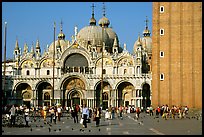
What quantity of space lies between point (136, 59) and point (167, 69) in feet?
91.3

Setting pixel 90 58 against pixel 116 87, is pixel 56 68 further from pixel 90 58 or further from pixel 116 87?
pixel 116 87

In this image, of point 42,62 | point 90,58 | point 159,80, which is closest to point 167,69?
point 159,80

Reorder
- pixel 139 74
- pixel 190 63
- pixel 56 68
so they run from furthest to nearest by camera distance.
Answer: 1. pixel 56 68
2. pixel 139 74
3. pixel 190 63

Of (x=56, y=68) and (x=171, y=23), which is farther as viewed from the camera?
(x=56, y=68)

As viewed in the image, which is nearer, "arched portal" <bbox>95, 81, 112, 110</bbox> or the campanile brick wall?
the campanile brick wall

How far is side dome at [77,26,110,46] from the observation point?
89375 millimetres

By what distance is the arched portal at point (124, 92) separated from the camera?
76.2 m

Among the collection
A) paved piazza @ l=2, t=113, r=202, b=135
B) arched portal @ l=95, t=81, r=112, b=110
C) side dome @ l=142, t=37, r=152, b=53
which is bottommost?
paved piazza @ l=2, t=113, r=202, b=135

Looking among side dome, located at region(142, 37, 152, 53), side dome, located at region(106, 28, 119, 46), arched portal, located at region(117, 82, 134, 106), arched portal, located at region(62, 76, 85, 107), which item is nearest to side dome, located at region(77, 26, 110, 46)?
side dome, located at region(106, 28, 119, 46)

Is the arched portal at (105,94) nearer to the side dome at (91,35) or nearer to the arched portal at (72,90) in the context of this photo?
the arched portal at (72,90)

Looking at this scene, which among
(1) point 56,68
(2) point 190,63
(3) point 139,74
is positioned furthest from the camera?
(1) point 56,68

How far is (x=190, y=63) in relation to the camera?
4931cm

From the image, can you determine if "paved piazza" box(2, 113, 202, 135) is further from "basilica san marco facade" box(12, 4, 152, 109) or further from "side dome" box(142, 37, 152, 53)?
"side dome" box(142, 37, 152, 53)

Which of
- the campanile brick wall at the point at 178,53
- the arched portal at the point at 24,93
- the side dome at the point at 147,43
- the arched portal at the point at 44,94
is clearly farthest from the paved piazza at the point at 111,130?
the side dome at the point at 147,43
